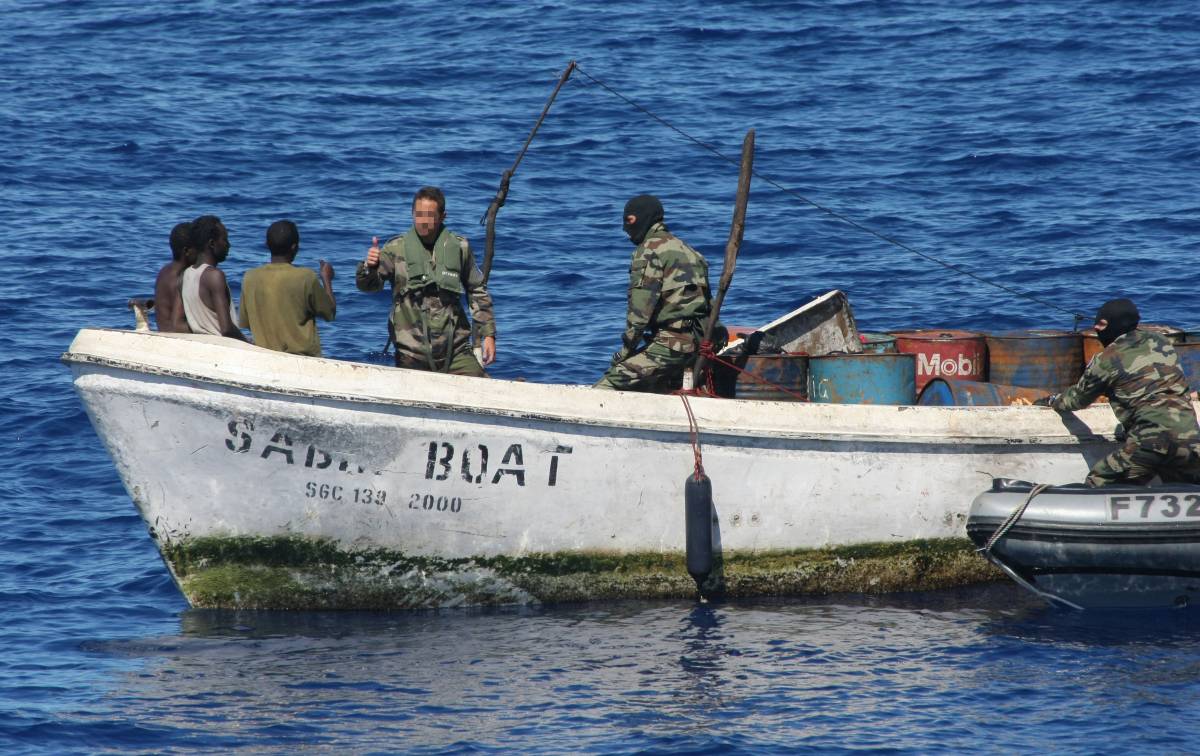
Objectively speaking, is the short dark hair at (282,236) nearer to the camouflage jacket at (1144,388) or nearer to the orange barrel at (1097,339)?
the camouflage jacket at (1144,388)

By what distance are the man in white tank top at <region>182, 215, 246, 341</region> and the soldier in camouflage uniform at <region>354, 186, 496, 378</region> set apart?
84 centimetres

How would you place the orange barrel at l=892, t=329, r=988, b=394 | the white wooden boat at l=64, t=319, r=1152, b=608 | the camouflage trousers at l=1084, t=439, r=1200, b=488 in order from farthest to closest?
the orange barrel at l=892, t=329, r=988, b=394, the camouflage trousers at l=1084, t=439, r=1200, b=488, the white wooden boat at l=64, t=319, r=1152, b=608

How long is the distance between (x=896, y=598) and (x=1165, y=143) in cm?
1451

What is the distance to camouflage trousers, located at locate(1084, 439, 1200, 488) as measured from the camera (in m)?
9.42

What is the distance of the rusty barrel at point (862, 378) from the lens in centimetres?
1043

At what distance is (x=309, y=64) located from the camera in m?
28.4

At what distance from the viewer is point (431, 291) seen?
9.70 m

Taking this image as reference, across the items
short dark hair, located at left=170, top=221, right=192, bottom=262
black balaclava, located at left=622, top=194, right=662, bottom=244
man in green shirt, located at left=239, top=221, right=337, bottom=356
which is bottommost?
man in green shirt, located at left=239, top=221, right=337, bottom=356

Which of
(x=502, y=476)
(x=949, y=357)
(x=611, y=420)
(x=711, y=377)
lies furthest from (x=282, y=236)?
(x=949, y=357)

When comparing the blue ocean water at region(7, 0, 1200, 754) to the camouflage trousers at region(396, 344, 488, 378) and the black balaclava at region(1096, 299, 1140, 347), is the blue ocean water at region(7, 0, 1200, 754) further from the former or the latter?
the black balaclava at region(1096, 299, 1140, 347)

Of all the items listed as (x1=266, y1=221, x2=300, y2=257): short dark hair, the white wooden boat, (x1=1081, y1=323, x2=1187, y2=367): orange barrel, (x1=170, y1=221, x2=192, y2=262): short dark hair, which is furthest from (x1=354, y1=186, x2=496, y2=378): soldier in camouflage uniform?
(x1=1081, y1=323, x2=1187, y2=367): orange barrel

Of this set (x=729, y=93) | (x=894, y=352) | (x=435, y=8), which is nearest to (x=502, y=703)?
(x=894, y=352)

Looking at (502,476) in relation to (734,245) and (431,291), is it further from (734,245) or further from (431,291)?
(734,245)

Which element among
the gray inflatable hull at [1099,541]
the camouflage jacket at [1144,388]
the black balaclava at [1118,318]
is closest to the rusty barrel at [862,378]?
the gray inflatable hull at [1099,541]
